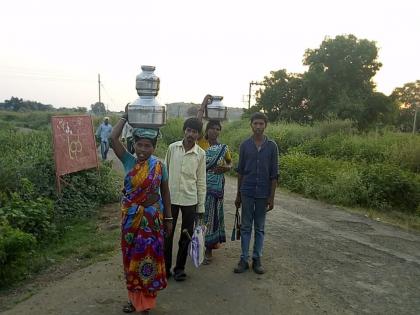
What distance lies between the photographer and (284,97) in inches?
1334

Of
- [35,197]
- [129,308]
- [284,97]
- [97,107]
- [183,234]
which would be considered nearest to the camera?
[129,308]

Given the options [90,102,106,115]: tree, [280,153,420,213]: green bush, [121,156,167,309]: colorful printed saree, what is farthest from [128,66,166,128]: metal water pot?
[90,102,106,115]: tree

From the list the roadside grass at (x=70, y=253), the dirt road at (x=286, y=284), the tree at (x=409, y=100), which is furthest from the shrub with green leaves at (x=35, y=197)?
the tree at (x=409, y=100)

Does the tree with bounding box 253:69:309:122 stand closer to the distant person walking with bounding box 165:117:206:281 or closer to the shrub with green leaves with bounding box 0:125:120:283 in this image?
the shrub with green leaves with bounding box 0:125:120:283

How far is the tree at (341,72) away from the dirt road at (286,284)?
24569 millimetres

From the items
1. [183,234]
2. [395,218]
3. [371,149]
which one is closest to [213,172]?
[183,234]

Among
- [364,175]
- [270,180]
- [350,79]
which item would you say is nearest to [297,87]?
[350,79]

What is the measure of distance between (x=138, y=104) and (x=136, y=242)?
1.16m

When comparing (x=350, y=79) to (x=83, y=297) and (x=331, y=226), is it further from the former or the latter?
(x=83, y=297)

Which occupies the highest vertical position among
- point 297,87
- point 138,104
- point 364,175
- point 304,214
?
point 297,87

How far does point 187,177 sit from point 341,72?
1121 inches

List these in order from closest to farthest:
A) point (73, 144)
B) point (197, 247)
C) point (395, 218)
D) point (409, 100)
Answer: point (197, 247) → point (73, 144) → point (395, 218) → point (409, 100)

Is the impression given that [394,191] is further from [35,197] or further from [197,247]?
[35,197]

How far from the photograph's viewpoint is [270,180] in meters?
4.85
